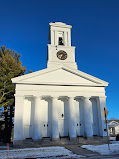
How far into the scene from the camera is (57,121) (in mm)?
18266

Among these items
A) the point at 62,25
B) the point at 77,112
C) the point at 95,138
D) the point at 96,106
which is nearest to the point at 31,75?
the point at 77,112

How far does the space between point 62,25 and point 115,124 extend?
3269 cm

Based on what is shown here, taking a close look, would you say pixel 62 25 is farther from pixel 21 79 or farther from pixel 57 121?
pixel 57 121

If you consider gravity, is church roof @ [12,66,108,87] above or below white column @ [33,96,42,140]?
above

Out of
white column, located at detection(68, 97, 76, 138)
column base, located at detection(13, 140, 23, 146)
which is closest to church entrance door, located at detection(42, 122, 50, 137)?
white column, located at detection(68, 97, 76, 138)

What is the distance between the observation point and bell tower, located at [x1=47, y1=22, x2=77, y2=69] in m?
24.7

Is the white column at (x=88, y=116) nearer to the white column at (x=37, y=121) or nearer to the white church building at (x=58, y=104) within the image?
the white church building at (x=58, y=104)

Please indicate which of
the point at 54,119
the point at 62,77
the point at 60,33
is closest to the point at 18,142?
the point at 54,119

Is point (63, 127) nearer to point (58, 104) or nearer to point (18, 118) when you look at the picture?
point (58, 104)

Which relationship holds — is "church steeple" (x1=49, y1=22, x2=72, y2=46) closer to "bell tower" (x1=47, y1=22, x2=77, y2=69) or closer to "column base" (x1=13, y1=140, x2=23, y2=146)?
"bell tower" (x1=47, y1=22, x2=77, y2=69)

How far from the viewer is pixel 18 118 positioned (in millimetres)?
17281

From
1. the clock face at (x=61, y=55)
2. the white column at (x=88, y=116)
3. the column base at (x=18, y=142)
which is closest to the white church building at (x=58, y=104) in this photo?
the white column at (x=88, y=116)

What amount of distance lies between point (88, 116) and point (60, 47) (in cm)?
1219

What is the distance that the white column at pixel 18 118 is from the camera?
16750 millimetres
